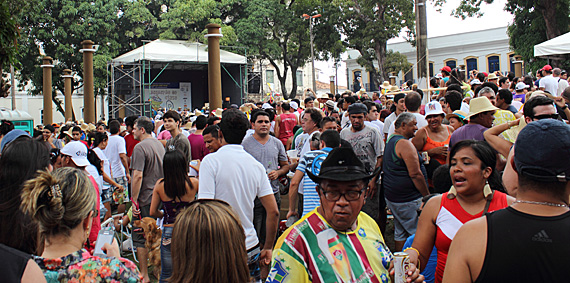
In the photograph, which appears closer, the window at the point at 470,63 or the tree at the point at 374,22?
the tree at the point at 374,22

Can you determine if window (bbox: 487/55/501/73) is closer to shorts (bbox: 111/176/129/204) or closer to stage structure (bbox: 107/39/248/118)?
stage structure (bbox: 107/39/248/118)

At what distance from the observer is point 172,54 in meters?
31.1

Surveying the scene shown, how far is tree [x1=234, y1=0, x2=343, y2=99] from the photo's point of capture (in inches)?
1499

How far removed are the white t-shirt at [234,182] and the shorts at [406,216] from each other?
200 cm

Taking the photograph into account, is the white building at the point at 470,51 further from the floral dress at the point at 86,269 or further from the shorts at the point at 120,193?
the floral dress at the point at 86,269

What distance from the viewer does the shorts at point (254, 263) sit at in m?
4.29

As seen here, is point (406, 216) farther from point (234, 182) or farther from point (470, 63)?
point (470, 63)

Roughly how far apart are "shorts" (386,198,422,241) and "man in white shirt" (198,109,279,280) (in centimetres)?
190

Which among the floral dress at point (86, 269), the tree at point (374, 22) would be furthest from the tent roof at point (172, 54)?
the floral dress at point (86, 269)

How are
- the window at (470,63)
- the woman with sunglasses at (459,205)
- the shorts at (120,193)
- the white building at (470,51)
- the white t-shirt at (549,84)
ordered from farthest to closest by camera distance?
the window at (470,63) → the white building at (470,51) → the white t-shirt at (549,84) → the shorts at (120,193) → the woman with sunglasses at (459,205)

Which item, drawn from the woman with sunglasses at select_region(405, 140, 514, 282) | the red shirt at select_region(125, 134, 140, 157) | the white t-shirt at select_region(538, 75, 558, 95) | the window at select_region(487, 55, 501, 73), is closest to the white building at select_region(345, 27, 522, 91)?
the window at select_region(487, 55, 501, 73)

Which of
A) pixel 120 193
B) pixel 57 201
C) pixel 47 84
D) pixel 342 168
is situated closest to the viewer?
pixel 57 201

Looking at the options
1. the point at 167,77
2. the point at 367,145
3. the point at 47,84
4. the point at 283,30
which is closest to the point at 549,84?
the point at 367,145

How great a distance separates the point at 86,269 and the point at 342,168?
4.35 ft
